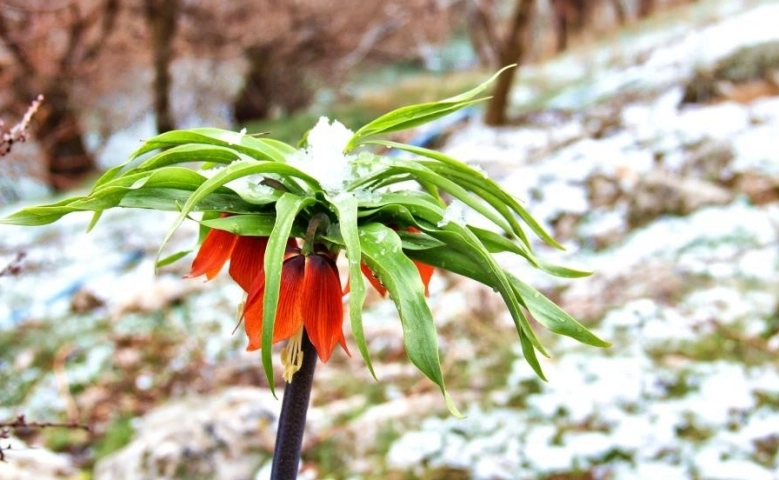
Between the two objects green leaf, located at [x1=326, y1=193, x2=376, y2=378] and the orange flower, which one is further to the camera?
the orange flower

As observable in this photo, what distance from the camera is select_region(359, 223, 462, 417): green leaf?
619 mm

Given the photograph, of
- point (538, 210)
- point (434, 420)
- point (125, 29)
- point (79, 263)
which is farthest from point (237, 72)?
point (434, 420)

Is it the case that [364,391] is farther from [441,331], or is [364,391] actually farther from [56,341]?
[56,341]

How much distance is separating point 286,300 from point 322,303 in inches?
1.3

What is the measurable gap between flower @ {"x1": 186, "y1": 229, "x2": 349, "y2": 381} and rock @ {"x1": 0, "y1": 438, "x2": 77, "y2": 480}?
3.88ft

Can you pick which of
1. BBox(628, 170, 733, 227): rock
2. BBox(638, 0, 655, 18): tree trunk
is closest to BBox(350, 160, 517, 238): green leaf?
BBox(628, 170, 733, 227): rock

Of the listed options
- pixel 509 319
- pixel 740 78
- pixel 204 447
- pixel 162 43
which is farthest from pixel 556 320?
pixel 162 43

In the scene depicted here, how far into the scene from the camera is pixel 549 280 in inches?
108

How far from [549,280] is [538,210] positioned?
0.74 metres

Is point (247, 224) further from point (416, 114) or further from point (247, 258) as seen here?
point (416, 114)

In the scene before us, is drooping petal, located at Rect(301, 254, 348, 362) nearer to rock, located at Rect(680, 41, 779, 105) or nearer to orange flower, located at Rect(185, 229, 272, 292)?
orange flower, located at Rect(185, 229, 272, 292)

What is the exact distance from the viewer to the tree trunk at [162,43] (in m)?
6.36

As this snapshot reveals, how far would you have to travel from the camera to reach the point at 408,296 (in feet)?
2.09

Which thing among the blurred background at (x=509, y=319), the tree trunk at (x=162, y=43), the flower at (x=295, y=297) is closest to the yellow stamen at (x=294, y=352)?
the flower at (x=295, y=297)
